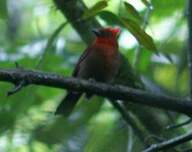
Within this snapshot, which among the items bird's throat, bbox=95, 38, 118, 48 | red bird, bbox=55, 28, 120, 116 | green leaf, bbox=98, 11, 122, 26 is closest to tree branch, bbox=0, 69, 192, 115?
green leaf, bbox=98, 11, 122, 26

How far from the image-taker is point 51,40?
420 centimetres

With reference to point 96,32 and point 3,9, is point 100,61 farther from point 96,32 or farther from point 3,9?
point 3,9

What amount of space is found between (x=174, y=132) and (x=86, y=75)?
2.12 ft

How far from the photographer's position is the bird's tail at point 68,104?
4410mm

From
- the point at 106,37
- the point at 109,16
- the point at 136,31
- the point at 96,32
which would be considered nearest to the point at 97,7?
the point at 136,31

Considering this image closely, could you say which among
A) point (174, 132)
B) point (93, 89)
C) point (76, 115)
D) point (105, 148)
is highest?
point (93, 89)

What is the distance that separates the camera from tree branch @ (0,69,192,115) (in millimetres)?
3305

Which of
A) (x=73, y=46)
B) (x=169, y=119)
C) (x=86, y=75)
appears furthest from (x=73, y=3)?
(x=73, y=46)

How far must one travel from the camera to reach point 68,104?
15.1ft

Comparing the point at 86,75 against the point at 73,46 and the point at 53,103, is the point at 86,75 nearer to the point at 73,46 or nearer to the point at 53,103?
the point at 53,103

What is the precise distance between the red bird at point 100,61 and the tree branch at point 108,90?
1286mm

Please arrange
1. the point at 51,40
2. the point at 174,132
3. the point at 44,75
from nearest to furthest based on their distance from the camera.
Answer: the point at 44,75, the point at 51,40, the point at 174,132

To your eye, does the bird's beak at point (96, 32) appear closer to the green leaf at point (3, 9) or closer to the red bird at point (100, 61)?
the red bird at point (100, 61)

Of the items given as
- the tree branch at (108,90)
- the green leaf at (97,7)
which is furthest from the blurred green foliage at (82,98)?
the tree branch at (108,90)
